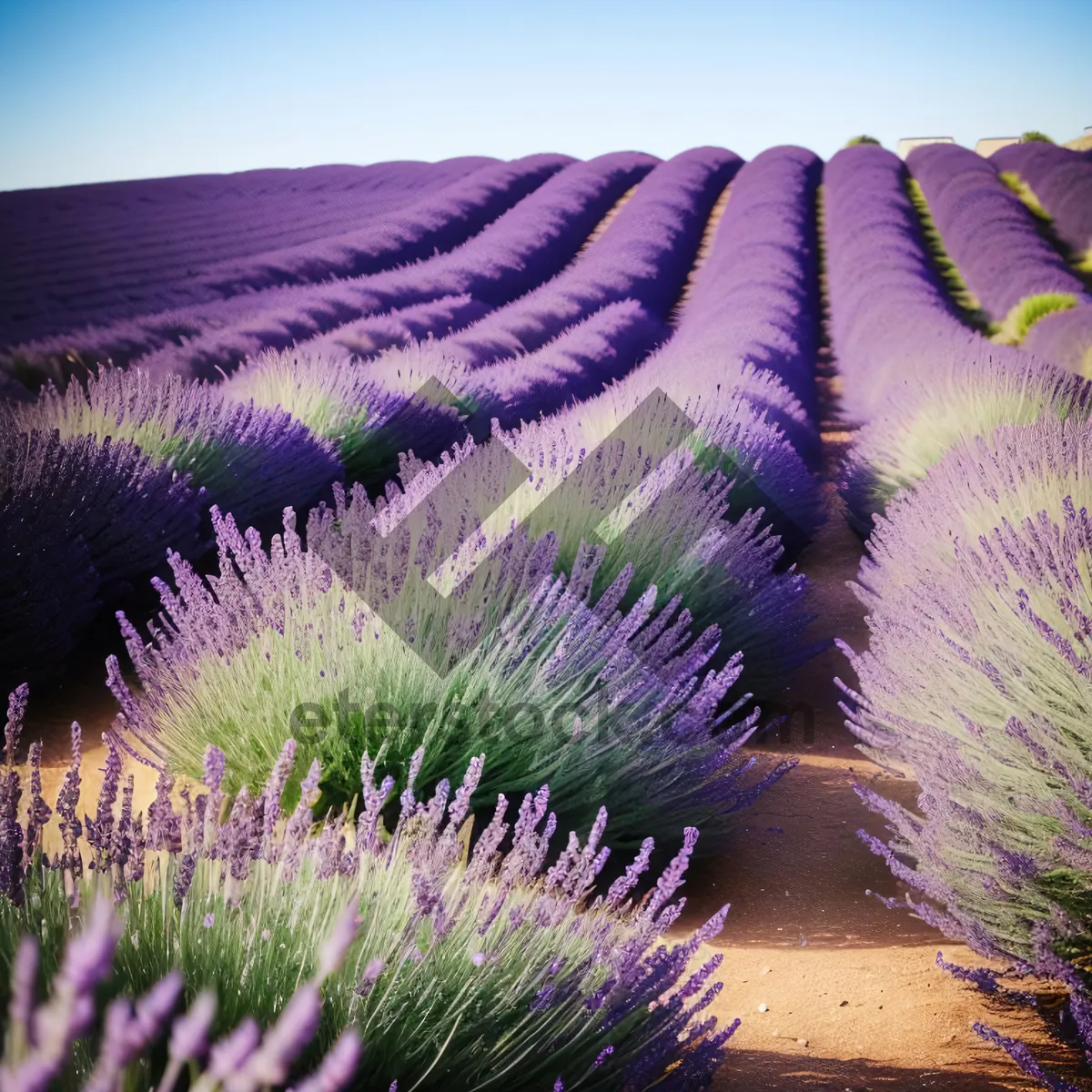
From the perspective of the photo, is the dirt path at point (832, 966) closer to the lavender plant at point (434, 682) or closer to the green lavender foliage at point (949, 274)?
the lavender plant at point (434, 682)

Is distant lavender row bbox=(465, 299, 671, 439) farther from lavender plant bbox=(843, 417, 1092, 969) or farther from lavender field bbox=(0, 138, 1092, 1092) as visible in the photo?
lavender plant bbox=(843, 417, 1092, 969)

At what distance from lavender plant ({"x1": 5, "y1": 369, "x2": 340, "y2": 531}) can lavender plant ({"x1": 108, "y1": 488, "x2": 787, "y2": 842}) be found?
1.83m

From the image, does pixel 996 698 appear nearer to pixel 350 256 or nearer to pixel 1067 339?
pixel 1067 339

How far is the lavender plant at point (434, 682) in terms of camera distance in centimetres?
232

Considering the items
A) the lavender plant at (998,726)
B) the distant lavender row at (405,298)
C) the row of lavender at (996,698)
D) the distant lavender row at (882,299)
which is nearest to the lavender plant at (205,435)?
the distant lavender row at (405,298)

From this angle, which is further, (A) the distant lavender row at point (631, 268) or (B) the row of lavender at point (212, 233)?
(A) the distant lavender row at point (631, 268)

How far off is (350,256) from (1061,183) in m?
13.7

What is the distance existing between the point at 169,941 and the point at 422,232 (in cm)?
1608

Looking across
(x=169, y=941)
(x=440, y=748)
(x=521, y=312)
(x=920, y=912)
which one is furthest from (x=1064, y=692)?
(x=521, y=312)

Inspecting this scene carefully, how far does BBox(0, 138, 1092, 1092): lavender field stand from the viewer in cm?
131

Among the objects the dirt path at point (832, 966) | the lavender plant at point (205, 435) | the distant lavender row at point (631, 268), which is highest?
the distant lavender row at point (631, 268)

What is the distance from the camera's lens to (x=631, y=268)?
1476 centimetres

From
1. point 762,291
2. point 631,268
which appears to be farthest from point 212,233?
point 762,291

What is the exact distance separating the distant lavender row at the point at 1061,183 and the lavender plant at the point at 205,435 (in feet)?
50.7
